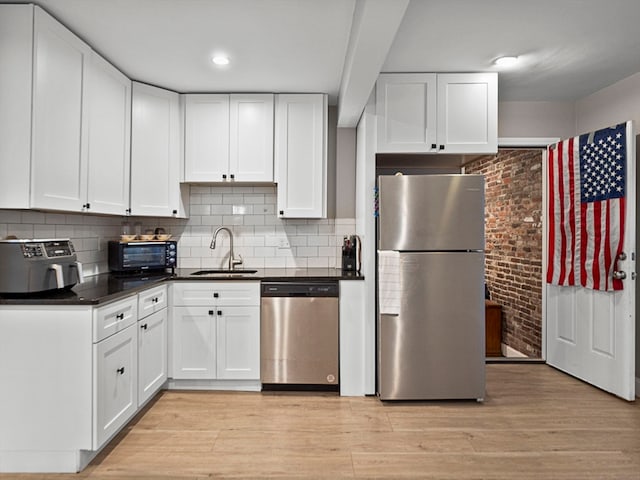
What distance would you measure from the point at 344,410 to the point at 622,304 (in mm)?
2214

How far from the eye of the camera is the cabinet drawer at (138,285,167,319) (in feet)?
9.02

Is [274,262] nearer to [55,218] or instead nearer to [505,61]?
[55,218]

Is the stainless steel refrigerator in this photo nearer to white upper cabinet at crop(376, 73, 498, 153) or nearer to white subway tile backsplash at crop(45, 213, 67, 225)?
white upper cabinet at crop(376, 73, 498, 153)

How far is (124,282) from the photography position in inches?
111

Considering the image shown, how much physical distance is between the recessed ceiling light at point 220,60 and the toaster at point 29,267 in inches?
62.3

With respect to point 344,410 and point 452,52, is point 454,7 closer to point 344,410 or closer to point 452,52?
point 452,52

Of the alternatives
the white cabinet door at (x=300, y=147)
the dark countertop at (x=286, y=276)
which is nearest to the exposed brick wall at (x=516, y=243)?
the dark countertop at (x=286, y=276)

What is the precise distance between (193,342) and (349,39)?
2441 mm

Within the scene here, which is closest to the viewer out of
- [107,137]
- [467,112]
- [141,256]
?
[107,137]

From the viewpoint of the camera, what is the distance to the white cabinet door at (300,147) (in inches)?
140

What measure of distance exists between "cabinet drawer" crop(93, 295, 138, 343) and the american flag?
11.3 feet

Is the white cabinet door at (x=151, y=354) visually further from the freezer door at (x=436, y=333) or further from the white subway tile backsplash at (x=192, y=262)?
the freezer door at (x=436, y=333)

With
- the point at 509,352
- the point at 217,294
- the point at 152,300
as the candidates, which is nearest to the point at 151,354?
the point at 152,300

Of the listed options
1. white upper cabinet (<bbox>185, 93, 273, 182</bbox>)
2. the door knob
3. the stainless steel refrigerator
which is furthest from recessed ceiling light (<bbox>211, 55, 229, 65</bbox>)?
the door knob
